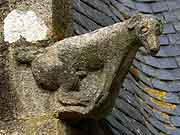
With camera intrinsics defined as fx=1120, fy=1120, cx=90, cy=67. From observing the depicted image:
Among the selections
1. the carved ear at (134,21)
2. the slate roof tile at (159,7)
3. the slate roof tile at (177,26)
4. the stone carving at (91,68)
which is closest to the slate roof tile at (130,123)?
the stone carving at (91,68)

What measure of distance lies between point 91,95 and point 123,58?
0.67 feet

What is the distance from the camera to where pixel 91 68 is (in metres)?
4.71

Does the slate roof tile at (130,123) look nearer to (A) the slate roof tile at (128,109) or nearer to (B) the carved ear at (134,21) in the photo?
(A) the slate roof tile at (128,109)

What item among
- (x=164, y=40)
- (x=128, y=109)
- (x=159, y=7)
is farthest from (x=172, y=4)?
(x=128, y=109)

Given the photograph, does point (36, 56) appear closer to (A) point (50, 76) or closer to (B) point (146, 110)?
(A) point (50, 76)

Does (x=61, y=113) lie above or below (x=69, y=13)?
below

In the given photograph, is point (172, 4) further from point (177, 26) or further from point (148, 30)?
point (148, 30)

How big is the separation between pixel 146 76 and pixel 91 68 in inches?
68.7

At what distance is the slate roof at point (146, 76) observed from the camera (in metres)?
5.66

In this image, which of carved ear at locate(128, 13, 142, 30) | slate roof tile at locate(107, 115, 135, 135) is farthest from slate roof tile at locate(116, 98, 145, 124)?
carved ear at locate(128, 13, 142, 30)

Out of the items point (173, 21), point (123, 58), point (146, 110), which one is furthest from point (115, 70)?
point (173, 21)

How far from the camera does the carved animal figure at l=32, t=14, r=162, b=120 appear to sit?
4660mm

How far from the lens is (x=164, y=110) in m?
6.24

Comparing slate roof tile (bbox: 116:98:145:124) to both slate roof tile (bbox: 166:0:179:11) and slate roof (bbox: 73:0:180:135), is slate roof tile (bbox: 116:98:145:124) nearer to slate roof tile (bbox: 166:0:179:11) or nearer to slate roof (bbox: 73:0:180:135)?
slate roof (bbox: 73:0:180:135)
